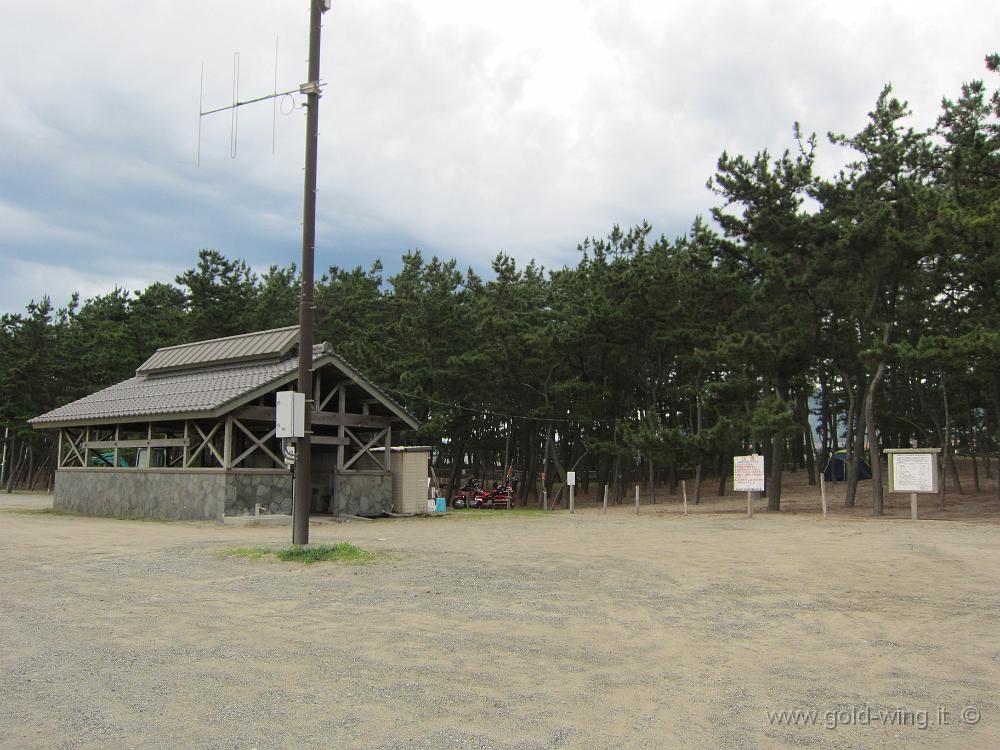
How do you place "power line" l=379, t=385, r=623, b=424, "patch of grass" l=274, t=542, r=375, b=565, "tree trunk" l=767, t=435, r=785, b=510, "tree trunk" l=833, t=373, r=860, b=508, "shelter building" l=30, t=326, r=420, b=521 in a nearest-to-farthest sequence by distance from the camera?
"patch of grass" l=274, t=542, r=375, b=565 < "shelter building" l=30, t=326, r=420, b=521 < "tree trunk" l=767, t=435, r=785, b=510 < "tree trunk" l=833, t=373, r=860, b=508 < "power line" l=379, t=385, r=623, b=424

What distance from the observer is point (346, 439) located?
23.2m

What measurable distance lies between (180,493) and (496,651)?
17.0 meters

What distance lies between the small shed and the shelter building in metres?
0.51

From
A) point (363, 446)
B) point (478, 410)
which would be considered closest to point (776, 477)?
point (363, 446)

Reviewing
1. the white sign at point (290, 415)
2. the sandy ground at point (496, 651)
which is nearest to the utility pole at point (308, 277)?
the white sign at point (290, 415)

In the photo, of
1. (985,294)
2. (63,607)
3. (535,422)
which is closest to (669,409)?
(535,422)

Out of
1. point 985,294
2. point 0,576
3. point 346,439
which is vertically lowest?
point 0,576

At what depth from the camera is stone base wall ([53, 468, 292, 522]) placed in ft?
65.8

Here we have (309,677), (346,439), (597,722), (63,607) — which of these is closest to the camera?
(597,722)

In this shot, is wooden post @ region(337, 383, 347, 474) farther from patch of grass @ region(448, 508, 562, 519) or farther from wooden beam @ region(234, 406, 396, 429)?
patch of grass @ region(448, 508, 562, 519)

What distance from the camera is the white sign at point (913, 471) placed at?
69.5 ft

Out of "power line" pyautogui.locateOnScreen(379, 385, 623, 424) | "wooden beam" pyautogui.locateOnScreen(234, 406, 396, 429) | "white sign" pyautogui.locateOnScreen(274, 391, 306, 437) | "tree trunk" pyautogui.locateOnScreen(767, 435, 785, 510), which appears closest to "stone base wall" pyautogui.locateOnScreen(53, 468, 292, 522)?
"wooden beam" pyautogui.locateOnScreen(234, 406, 396, 429)

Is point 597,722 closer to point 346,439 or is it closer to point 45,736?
point 45,736

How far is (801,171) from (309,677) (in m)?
25.7
